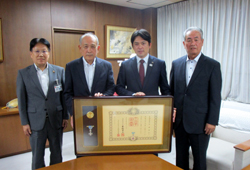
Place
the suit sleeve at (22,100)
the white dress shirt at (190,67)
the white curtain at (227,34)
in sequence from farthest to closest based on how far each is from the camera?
the white curtain at (227,34), the suit sleeve at (22,100), the white dress shirt at (190,67)

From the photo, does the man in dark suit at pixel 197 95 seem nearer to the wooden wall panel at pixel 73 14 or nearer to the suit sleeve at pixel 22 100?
the suit sleeve at pixel 22 100

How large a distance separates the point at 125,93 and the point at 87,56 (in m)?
0.45

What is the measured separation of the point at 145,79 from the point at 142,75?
0.05 metres

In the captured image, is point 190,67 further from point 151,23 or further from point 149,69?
point 151,23

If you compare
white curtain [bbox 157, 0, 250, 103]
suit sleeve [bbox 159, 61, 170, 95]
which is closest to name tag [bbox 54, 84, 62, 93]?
suit sleeve [bbox 159, 61, 170, 95]

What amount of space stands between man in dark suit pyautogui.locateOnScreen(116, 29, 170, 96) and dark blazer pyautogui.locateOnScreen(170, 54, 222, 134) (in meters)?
0.20

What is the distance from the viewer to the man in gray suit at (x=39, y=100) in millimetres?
1930

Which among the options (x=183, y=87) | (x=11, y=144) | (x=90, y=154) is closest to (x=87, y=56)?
(x=90, y=154)

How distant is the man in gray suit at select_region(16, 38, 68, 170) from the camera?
193 cm

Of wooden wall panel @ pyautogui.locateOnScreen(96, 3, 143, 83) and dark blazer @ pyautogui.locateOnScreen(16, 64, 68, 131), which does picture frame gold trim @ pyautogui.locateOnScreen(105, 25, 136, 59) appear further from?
dark blazer @ pyautogui.locateOnScreen(16, 64, 68, 131)

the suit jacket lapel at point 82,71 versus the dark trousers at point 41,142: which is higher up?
the suit jacket lapel at point 82,71

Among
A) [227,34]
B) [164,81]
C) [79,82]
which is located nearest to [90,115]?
[79,82]

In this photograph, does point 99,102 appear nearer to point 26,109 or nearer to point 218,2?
point 26,109

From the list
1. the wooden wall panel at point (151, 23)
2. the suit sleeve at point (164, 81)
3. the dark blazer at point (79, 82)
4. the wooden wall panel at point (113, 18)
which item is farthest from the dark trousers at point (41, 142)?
the wooden wall panel at point (151, 23)
